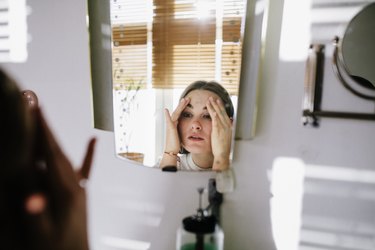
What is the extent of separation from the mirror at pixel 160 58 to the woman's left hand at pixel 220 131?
0.03 meters

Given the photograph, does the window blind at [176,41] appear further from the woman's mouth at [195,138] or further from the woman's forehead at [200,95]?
the woman's mouth at [195,138]

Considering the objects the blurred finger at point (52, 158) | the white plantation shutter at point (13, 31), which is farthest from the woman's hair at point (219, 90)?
the white plantation shutter at point (13, 31)

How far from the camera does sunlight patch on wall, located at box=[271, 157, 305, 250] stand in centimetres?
91

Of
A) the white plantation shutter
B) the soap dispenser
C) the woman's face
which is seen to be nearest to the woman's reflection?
the woman's face

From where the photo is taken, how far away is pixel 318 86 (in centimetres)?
88

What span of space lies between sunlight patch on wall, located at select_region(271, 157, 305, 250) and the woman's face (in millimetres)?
220

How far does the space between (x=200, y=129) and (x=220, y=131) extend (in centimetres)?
6

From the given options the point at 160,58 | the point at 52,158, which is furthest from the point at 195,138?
the point at 52,158

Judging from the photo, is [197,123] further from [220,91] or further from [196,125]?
[220,91]

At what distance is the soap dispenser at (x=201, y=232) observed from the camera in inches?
32.2

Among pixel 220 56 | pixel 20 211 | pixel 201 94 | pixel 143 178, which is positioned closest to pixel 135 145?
pixel 143 178

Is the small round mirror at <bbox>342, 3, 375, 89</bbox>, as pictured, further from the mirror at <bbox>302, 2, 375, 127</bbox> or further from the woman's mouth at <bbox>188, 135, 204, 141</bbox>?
the woman's mouth at <bbox>188, 135, 204, 141</bbox>

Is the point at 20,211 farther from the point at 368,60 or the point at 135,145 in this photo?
the point at 368,60

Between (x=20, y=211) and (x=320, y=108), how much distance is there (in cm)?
77
